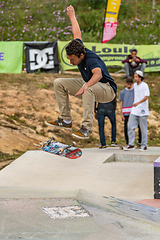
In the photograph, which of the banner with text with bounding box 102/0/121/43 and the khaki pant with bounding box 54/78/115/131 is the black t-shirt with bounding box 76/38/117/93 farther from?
the banner with text with bounding box 102/0/121/43

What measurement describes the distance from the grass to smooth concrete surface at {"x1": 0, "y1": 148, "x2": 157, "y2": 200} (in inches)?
574

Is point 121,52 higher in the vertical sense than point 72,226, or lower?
higher

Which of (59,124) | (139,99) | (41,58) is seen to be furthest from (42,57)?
(59,124)

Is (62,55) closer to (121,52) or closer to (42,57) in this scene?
(42,57)

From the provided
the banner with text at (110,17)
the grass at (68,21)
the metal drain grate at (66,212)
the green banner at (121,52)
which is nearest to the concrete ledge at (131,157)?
the metal drain grate at (66,212)

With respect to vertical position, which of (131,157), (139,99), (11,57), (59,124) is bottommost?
(131,157)

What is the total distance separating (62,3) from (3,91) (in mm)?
15649

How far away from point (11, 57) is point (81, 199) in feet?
35.7

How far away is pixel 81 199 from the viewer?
4.07 metres

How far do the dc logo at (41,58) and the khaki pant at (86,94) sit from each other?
31.9 ft

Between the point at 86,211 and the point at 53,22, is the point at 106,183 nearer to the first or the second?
the point at 86,211

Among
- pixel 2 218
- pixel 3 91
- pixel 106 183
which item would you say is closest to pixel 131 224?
pixel 2 218

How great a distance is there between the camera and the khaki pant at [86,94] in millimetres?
4293

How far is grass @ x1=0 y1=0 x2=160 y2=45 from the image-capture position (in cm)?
2059
